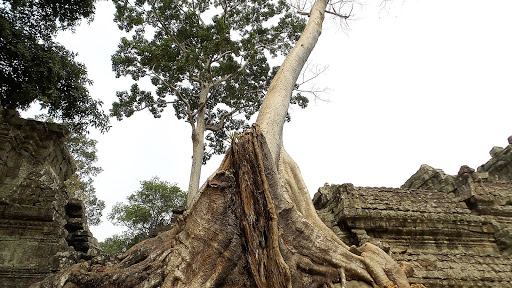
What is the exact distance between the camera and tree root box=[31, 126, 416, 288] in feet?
6.86

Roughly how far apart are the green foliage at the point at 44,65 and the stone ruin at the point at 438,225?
4922 mm

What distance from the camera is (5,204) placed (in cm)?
415

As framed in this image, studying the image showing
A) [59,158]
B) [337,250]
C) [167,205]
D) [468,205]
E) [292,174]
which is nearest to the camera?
[337,250]

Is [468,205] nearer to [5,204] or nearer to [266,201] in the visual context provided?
[266,201]

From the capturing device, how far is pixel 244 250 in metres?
2.19

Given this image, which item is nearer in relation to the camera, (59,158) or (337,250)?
(337,250)

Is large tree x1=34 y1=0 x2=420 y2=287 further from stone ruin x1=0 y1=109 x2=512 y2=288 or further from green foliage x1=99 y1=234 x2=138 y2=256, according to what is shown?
green foliage x1=99 y1=234 x2=138 y2=256

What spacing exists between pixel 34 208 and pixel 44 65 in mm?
2816

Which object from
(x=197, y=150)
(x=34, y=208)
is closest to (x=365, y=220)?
(x=34, y=208)

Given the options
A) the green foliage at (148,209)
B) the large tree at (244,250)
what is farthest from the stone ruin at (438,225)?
the green foliage at (148,209)

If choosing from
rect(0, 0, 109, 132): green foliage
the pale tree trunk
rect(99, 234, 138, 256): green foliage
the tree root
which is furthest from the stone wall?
rect(99, 234, 138, 256): green foliage

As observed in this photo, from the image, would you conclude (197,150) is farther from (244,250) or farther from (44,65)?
(244,250)

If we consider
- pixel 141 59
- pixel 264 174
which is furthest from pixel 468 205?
pixel 141 59

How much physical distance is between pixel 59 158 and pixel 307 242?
187 inches
